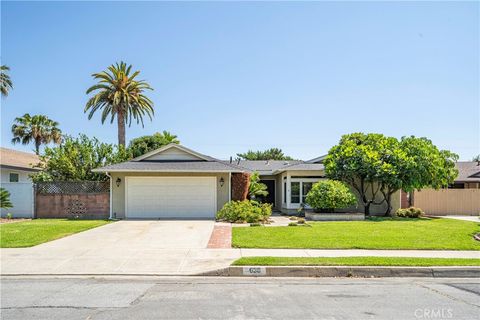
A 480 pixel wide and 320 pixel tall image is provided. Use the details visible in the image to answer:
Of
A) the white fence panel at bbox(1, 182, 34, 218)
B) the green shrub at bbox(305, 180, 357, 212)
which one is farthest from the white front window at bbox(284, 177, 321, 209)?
the white fence panel at bbox(1, 182, 34, 218)

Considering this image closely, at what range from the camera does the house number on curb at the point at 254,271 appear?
319 inches

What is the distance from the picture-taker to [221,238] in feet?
41.1

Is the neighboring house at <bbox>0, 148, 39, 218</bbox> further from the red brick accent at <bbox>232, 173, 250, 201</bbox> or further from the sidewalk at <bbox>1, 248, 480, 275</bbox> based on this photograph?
the red brick accent at <bbox>232, 173, 250, 201</bbox>

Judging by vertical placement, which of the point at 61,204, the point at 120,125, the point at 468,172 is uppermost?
the point at 120,125

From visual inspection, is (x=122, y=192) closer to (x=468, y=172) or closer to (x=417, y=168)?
(x=417, y=168)

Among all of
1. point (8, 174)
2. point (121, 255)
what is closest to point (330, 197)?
point (121, 255)

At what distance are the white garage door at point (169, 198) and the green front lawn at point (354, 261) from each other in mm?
11015

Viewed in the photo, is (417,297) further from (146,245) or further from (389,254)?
(146,245)

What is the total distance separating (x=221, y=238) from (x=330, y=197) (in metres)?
8.15

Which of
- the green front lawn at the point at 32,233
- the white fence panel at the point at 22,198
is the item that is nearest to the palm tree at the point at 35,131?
the white fence panel at the point at 22,198

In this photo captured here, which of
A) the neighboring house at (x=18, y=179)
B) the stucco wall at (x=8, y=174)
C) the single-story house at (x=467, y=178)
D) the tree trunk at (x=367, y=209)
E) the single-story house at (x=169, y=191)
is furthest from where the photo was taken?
the single-story house at (x=467, y=178)

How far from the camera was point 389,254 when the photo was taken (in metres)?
9.75

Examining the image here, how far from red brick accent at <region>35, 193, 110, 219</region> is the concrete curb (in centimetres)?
Result: 1346

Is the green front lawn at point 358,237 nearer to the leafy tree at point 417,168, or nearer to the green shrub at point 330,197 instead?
the green shrub at point 330,197
